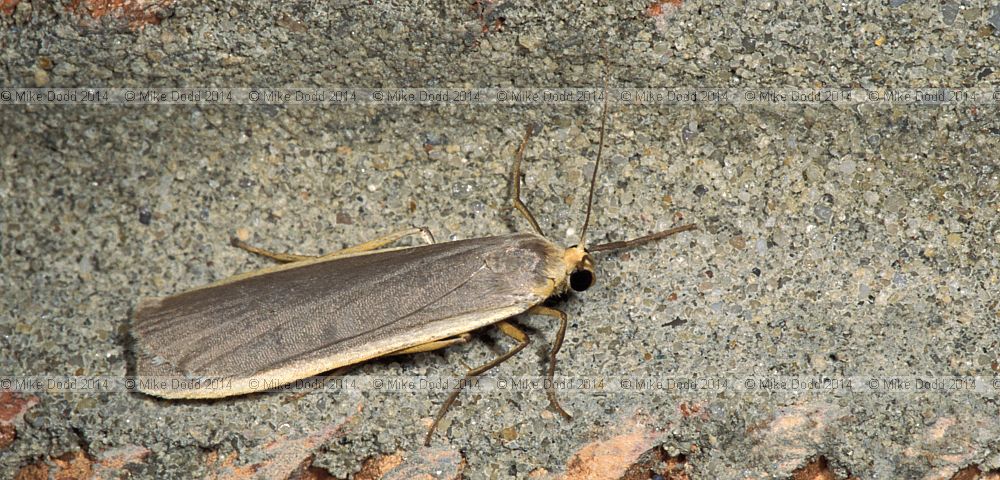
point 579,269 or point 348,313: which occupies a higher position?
point 579,269

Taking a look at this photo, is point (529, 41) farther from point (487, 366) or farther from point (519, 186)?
point (487, 366)

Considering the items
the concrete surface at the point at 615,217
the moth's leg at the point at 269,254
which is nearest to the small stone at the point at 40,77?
the concrete surface at the point at 615,217

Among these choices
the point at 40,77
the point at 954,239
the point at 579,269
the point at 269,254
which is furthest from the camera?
the point at 269,254

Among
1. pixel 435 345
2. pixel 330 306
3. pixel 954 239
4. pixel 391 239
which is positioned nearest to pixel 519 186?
pixel 391 239

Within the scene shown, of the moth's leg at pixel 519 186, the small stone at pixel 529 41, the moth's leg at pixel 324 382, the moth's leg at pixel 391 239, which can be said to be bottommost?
the moth's leg at pixel 324 382

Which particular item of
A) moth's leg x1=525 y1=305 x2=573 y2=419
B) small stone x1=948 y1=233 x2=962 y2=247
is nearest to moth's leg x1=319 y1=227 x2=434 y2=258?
moth's leg x1=525 y1=305 x2=573 y2=419

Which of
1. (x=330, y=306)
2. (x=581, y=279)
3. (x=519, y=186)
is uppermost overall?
(x=519, y=186)

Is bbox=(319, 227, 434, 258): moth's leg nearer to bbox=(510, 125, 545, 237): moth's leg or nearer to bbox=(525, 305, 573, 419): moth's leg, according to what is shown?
bbox=(510, 125, 545, 237): moth's leg

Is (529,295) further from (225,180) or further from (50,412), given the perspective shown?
(50,412)

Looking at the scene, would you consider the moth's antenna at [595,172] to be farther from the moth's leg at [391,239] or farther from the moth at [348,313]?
the moth's leg at [391,239]
